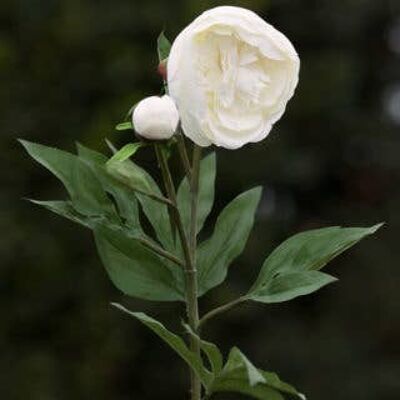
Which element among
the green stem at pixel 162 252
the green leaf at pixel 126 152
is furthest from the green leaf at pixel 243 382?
the green leaf at pixel 126 152

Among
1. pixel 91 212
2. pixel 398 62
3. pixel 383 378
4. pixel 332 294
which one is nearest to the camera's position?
pixel 91 212

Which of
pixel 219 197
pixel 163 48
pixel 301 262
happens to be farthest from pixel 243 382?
pixel 219 197

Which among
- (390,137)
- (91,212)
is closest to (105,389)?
(390,137)

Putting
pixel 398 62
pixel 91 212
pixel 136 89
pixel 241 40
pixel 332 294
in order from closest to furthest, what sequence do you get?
pixel 241 40 < pixel 91 212 < pixel 136 89 < pixel 332 294 < pixel 398 62

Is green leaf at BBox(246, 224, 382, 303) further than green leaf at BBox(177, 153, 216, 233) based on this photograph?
No

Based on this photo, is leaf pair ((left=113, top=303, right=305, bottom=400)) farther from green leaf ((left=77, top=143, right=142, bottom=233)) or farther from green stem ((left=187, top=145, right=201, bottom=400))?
green leaf ((left=77, top=143, right=142, bottom=233))

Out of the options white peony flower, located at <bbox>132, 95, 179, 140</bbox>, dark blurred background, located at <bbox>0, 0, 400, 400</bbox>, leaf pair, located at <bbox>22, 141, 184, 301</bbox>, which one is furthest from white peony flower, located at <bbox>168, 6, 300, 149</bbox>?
dark blurred background, located at <bbox>0, 0, 400, 400</bbox>

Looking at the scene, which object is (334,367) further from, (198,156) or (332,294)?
(198,156)
